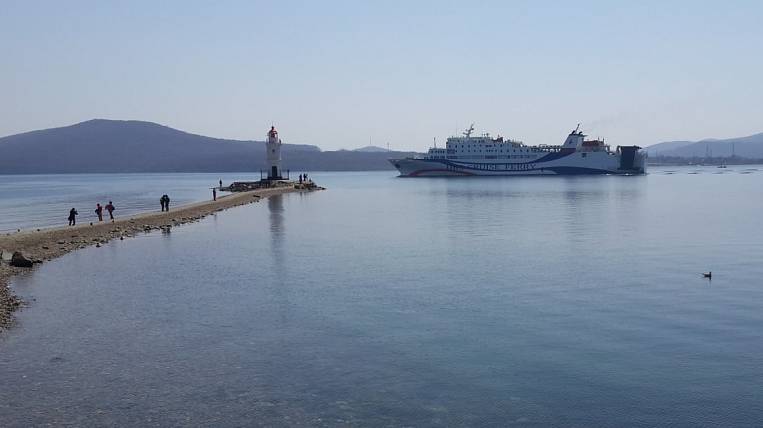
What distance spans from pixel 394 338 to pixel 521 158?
4595 inches

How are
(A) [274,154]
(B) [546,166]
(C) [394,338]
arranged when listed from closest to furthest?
(C) [394,338], (A) [274,154], (B) [546,166]

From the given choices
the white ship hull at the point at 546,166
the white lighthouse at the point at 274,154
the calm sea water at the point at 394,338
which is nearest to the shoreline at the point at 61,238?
the calm sea water at the point at 394,338

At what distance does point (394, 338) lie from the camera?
12703 millimetres

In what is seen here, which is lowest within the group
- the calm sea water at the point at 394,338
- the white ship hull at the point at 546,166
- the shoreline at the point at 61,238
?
the calm sea water at the point at 394,338

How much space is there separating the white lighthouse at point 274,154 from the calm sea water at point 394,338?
58.3 metres

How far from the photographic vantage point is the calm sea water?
932cm

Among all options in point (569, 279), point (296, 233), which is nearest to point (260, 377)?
point (569, 279)

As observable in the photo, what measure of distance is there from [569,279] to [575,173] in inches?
4353

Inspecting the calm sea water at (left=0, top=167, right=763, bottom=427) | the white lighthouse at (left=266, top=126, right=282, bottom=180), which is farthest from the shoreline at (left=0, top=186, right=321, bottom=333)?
the white lighthouse at (left=266, top=126, right=282, bottom=180)

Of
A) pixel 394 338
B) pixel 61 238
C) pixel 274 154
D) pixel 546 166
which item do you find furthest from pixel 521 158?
pixel 394 338

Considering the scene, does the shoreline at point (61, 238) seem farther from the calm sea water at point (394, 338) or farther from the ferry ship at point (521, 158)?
the ferry ship at point (521, 158)

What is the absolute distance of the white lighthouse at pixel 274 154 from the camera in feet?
272

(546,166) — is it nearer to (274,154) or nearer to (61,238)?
(274,154)

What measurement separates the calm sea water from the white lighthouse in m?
58.3
